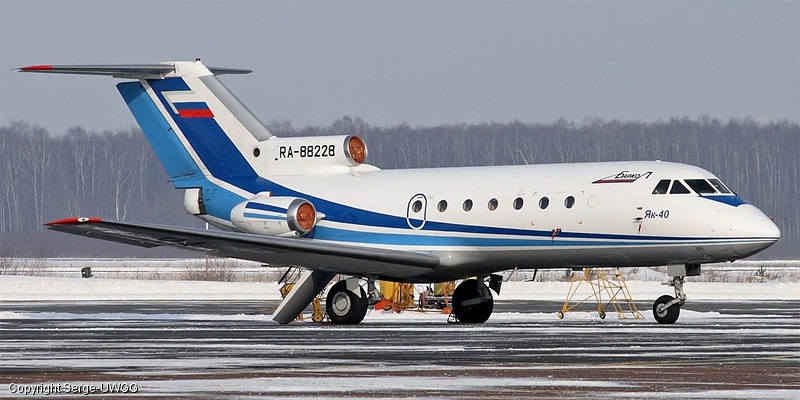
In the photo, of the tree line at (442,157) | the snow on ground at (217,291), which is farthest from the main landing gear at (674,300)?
the tree line at (442,157)

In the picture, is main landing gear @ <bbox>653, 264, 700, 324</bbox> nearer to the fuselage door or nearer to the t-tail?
the fuselage door

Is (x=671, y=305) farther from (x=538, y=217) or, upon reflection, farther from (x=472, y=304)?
(x=472, y=304)

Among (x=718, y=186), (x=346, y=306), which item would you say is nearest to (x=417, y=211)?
(x=346, y=306)

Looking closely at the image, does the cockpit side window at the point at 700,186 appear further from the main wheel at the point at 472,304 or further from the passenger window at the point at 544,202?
the main wheel at the point at 472,304

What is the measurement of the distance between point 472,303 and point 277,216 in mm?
4351

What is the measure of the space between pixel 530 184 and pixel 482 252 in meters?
1.62

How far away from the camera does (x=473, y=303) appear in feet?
97.5

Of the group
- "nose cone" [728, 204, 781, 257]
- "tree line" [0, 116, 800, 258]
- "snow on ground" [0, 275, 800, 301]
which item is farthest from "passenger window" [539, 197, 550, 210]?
"tree line" [0, 116, 800, 258]

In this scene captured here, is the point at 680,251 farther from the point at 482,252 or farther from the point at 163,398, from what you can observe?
the point at 163,398

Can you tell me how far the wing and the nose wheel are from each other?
434 centimetres

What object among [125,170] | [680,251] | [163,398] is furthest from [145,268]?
[163,398]

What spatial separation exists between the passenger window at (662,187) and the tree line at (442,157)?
79658 millimetres

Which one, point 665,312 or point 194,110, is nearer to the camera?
point 665,312

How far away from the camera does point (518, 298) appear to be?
4350 cm
